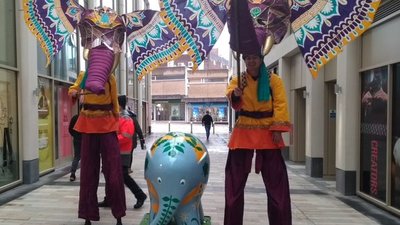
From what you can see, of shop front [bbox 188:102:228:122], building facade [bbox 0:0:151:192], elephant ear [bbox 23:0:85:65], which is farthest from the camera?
shop front [bbox 188:102:228:122]

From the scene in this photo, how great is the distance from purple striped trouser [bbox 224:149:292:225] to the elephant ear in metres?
2.36

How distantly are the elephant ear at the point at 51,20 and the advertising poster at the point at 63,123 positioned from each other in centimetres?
544

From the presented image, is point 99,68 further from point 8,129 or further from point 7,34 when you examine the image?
point 7,34

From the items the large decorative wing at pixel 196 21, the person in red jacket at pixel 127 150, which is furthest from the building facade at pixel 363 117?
the person in red jacket at pixel 127 150

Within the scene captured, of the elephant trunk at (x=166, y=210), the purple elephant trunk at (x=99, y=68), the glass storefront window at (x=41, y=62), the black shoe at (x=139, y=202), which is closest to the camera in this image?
the elephant trunk at (x=166, y=210)

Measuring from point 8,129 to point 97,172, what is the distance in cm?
325

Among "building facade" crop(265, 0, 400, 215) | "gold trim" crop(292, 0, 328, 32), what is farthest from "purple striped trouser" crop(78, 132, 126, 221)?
"building facade" crop(265, 0, 400, 215)

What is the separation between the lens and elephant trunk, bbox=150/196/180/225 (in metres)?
3.15

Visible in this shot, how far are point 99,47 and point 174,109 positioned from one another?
43482 millimetres

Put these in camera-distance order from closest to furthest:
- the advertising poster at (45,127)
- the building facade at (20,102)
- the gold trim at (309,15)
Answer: the gold trim at (309,15) → the building facade at (20,102) → the advertising poster at (45,127)

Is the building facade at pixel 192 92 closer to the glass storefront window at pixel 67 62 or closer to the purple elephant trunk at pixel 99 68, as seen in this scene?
the glass storefront window at pixel 67 62

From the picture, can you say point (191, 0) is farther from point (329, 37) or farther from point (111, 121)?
point (111, 121)

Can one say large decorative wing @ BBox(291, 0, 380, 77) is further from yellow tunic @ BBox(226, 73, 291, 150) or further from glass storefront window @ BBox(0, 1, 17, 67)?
glass storefront window @ BBox(0, 1, 17, 67)

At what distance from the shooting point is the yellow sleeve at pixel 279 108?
346cm
